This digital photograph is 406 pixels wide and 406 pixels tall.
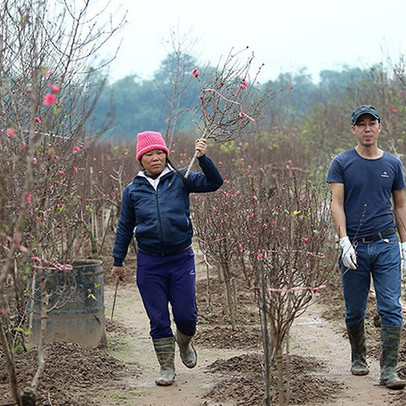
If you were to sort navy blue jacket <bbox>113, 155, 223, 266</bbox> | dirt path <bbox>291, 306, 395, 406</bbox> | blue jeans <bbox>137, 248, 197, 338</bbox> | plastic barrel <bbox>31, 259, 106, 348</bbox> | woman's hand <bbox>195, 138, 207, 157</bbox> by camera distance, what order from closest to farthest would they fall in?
dirt path <bbox>291, 306, 395, 406</bbox>
woman's hand <bbox>195, 138, 207, 157</bbox>
navy blue jacket <bbox>113, 155, 223, 266</bbox>
blue jeans <bbox>137, 248, 197, 338</bbox>
plastic barrel <bbox>31, 259, 106, 348</bbox>

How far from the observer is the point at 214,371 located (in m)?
5.45

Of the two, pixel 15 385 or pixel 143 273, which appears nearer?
pixel 15 385

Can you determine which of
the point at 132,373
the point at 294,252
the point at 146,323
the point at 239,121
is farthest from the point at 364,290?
the point at 146,323

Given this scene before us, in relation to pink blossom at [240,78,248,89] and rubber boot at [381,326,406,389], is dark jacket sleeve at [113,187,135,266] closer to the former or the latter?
pink blossom at [240,78,248,89]

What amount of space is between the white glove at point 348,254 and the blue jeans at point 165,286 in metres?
1.07

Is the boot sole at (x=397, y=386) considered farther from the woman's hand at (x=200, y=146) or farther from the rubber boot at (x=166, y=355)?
the woman's hand at (x=200, y=146)

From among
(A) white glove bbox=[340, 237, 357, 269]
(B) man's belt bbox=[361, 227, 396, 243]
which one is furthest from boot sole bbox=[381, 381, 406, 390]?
(B) man's belt bbox=[361, 227, 396, 243]

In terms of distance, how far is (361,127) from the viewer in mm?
5027

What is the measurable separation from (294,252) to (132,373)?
197 cm

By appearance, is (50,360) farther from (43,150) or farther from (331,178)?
(331,178)

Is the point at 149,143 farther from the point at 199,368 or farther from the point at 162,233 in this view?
the point at 199,368

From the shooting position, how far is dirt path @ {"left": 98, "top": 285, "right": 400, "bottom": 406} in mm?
4789

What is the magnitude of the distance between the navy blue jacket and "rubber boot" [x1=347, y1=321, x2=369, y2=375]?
4.35 ft

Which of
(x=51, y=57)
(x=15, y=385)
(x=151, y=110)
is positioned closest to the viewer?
(x=15, y=385)
